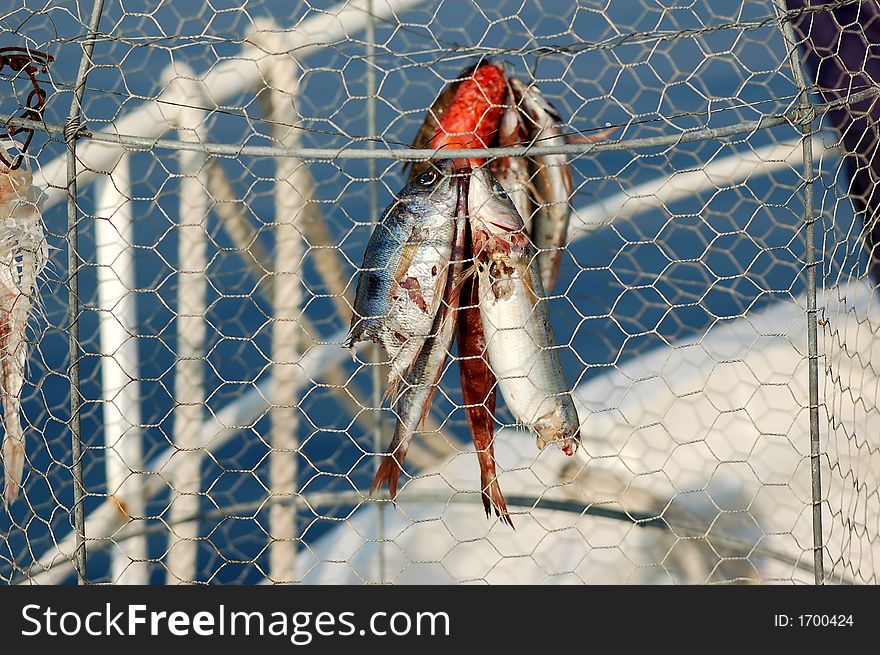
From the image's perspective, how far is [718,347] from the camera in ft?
9.55

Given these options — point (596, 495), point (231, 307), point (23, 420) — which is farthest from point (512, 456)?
point (23, 420)

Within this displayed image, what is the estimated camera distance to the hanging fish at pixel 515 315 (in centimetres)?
154

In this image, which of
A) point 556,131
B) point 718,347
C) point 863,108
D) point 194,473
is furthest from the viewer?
point 718,347

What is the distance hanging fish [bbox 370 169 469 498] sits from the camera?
61.1 inches

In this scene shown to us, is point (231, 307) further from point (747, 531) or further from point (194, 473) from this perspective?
point (747, 531)

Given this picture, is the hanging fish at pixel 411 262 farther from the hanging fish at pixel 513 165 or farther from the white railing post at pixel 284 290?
the white railing post at pixel 284 290

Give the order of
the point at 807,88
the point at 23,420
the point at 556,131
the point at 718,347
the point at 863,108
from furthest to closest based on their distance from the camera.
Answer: the point at 718,347 < the point at 863,108 < the point at 23,420 < the point at 556,131 < the point at 807,88

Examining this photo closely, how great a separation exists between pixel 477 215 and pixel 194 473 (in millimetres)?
1196

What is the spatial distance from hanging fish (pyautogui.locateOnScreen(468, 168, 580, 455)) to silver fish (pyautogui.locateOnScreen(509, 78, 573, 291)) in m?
0.13

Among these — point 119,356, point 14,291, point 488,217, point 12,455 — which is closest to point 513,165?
point 488,217

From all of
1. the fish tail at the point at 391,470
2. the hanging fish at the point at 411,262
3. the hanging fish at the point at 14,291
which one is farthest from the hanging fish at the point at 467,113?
the hanging fish at the point at 14,291

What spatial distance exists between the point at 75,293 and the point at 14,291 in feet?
0.62

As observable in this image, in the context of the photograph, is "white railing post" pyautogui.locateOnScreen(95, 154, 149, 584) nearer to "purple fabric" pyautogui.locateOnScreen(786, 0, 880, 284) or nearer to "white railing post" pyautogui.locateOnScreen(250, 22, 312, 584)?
"white railing post" pyautogui.locateOnScreen(250, 22, 312, 584)

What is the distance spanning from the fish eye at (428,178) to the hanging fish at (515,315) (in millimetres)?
56
